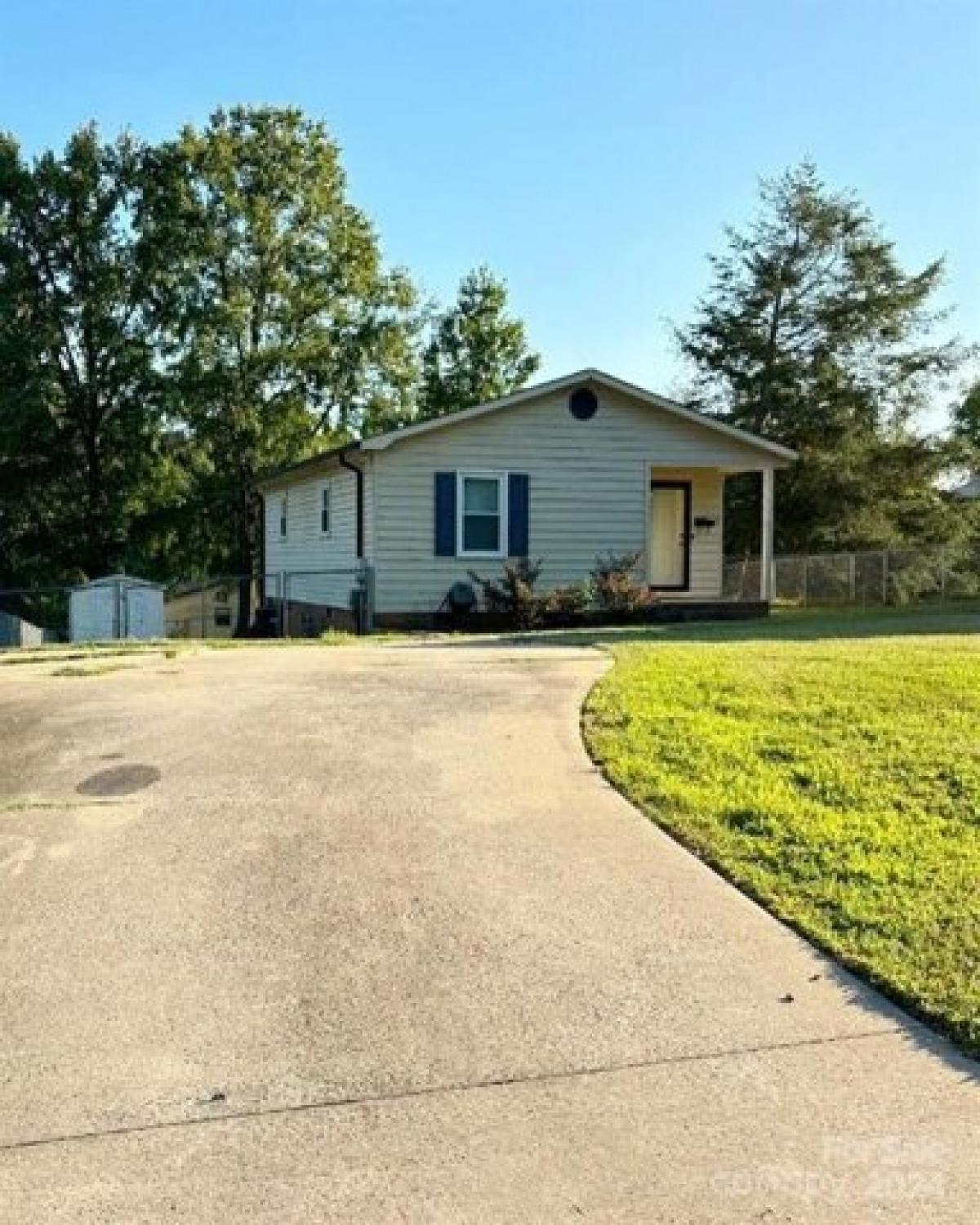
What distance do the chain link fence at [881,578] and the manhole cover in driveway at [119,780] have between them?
17.9 metres

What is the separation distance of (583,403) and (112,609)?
8298 mm

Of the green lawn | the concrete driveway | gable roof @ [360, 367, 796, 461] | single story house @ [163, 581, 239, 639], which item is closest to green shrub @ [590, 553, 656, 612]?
gable roof @ [360, 367, 796, 461]

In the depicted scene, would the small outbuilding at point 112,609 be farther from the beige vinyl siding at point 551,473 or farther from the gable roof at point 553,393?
the beige vinyl siding at point 551,473

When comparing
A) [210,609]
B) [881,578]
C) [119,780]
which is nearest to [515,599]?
[881,578]

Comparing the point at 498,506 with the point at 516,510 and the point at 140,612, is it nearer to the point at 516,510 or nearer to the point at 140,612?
the point at 516,510

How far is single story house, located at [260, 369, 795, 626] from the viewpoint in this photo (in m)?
17.3

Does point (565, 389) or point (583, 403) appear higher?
point (565, 389)

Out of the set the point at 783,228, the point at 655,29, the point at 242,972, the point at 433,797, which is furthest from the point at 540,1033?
the point at 783,228

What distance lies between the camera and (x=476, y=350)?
38438 mm

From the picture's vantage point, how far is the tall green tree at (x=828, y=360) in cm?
2930

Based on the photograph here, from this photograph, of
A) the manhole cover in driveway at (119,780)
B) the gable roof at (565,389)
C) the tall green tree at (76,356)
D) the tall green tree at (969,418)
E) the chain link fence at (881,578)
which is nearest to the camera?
the manhole cover in driveway at (119,780)

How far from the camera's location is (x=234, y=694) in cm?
873

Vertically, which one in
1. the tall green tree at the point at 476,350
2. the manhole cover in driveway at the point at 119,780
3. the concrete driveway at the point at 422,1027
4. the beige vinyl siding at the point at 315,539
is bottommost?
the concrete driveway at the point at 422,1027

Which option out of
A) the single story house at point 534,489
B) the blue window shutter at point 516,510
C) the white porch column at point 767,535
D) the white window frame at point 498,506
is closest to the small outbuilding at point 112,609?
the single story house at point 534,489
